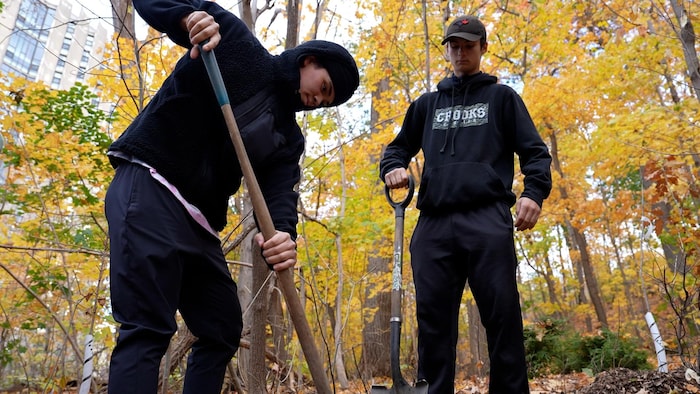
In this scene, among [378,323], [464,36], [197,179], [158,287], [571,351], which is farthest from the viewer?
[378,323]

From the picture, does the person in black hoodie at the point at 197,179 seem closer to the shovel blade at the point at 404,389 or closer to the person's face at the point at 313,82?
the person's face at the point at 313,82

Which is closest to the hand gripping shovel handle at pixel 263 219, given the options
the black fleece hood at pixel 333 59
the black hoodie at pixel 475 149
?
the black fleece hood at pixel 333 59

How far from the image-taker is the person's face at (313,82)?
2.01 m

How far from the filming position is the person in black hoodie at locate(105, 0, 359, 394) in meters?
1.57

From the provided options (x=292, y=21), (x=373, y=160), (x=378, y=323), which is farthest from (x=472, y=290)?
(x=373, y=160)

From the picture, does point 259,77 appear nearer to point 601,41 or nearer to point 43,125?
point 43,125

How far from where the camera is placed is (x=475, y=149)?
Answer: 2.53 m

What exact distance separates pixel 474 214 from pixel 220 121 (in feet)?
4.15

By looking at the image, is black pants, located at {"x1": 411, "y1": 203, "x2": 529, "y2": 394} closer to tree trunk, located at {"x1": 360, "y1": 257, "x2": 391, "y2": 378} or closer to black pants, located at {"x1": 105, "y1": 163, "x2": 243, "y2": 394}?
black pants, located at {"x1": 105, "y1": 163, "x2": 243, "y2": 394}

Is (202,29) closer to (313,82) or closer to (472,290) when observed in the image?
(313,82)

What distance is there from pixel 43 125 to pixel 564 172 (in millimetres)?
11245

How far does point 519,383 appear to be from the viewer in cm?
225

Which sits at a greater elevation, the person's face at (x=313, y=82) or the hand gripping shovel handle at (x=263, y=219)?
the person's face at (x=313, y=82)

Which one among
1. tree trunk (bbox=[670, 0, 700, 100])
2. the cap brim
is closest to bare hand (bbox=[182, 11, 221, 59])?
the cap brim
